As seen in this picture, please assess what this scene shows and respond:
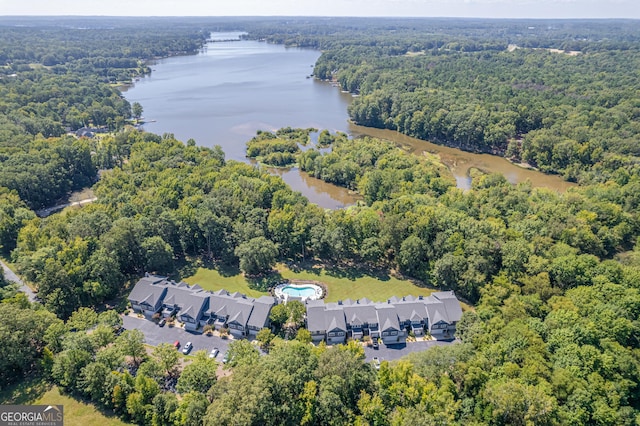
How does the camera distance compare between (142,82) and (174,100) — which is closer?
(174,100)

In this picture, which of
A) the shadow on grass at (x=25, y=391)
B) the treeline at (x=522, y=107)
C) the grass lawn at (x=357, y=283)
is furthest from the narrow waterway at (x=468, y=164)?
the shadow on grass at (x=25, y=391)

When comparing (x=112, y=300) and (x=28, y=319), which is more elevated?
(x=28, y=319)

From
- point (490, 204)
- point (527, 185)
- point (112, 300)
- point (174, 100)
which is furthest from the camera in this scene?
point (174, 100)

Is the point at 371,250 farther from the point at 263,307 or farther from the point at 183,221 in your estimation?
the point at 183,221

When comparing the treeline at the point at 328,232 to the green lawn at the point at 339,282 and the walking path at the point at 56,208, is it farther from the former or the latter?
the walking path at the point at 56,208

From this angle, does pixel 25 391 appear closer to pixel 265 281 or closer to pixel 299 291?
pixel 265 281

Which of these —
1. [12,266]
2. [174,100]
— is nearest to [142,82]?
[174,100]

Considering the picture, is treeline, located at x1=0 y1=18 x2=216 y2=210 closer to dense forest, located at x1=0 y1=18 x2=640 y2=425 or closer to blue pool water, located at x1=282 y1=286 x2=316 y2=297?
dense forest, located at x1=0 y1=18 x2=640 y2=425
